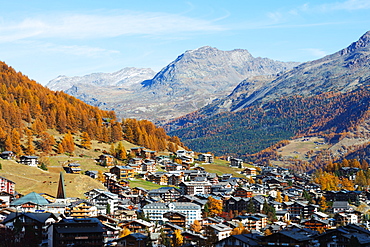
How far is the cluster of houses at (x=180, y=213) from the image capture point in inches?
3565

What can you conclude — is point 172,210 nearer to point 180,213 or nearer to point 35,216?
point 180,213

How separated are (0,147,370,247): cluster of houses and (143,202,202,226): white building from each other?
211 millimetres

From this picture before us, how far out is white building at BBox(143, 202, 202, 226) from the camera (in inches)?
5044

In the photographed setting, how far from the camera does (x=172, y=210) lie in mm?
130625

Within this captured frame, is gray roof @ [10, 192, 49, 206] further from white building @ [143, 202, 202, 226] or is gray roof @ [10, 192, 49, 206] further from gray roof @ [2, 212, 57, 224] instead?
white building @ [143, 202, 202, 226]

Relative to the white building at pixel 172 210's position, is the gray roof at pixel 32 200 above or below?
above

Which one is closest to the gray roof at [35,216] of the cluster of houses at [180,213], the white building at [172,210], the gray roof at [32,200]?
the cluster of houses at [180,213]

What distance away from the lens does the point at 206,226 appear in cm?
11256

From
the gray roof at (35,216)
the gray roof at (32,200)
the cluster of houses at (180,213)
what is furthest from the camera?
the gray roof at (32,200)

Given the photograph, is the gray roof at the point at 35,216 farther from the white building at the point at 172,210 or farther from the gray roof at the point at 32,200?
the white building at the point at 172,210

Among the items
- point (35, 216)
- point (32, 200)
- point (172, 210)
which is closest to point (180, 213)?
point (172, 210)

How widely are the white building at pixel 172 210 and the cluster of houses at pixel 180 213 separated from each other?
21cm

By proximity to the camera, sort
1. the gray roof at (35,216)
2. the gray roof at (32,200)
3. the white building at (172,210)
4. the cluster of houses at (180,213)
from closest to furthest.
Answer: the cluster of houses at (180,213) < the gray roof at (35,216) < the gray roof at (32,200) < the white building at (172,210)

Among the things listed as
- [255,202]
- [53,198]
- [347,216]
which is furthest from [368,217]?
[53,198]
